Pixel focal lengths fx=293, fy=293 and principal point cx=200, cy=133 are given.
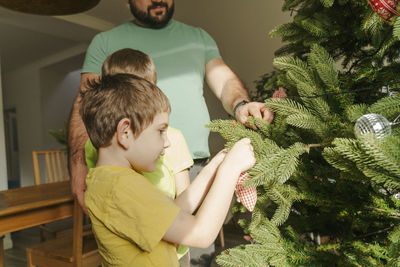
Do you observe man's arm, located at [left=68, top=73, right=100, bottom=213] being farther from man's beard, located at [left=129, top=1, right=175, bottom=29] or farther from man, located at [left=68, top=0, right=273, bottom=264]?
man's beard, located at [left=129, top=1, right=175, bottom=29]

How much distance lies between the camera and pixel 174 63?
4.61 feet

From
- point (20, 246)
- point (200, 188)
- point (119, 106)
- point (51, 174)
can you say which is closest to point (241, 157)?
point (200, 188)

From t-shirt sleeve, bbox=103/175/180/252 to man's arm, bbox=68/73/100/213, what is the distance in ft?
1.94

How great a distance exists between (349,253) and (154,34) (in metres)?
1.23

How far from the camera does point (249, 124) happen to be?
0.79m

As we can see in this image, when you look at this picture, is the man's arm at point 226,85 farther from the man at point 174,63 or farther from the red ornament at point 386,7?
the red ornament at point 386,7

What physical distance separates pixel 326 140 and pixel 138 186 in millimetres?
414

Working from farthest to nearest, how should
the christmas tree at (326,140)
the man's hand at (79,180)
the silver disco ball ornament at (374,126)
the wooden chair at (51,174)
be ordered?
1. the wooden chair at (51,174)
2. the man's hand at (79,180)
3. the christmas tree at (326,140)
4. the silver disco ball ornament at (374,126)

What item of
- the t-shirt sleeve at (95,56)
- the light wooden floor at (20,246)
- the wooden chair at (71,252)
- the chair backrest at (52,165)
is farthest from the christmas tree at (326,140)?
the light wooden floor at (20,246)

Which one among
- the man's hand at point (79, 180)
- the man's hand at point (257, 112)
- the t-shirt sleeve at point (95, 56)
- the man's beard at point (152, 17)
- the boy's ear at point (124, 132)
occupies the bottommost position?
the man's hand at point (79, 180)

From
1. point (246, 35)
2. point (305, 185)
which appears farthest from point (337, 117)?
point (246, 35)

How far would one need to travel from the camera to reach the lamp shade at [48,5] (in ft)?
4.07

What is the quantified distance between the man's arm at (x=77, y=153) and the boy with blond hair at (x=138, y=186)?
45cm

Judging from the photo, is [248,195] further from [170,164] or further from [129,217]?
[170,164]
